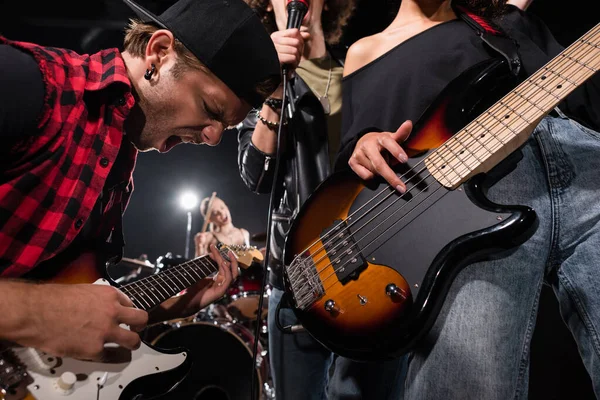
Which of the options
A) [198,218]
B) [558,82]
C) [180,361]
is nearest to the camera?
[558,82]

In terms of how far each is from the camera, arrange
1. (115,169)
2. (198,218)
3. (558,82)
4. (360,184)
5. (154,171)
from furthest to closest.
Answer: (198,218)
(154,171)
(115,169)
(360,184)
(558,82)

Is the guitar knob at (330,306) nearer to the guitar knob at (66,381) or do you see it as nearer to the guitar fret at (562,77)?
the guitar fret at (562,77)

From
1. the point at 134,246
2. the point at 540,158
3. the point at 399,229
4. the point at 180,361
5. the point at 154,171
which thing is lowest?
the point at 134,246

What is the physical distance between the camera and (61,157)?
133cm

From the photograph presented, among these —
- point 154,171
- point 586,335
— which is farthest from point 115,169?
point 154,171

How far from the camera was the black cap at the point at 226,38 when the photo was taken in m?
1.60

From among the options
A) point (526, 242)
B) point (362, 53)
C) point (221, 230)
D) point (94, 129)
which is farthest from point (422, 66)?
point (221, 230)

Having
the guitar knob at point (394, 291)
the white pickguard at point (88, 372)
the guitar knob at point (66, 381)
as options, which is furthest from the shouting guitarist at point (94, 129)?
the guitar knob at point (394, 291)

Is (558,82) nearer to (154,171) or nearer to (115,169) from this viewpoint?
(115,169)

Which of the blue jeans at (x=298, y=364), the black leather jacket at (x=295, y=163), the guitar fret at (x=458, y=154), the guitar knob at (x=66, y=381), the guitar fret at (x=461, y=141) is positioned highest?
the guitar fret at (x=461, y=141)

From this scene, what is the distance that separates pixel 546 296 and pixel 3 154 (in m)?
3.63

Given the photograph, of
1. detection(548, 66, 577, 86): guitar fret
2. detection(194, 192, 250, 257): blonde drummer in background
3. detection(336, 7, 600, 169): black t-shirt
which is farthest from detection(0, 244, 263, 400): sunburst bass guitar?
detection(194, 192, 250, 257): blonde drummer in background

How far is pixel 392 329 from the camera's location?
3.61ft

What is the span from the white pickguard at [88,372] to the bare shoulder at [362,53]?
1332 millimetres
